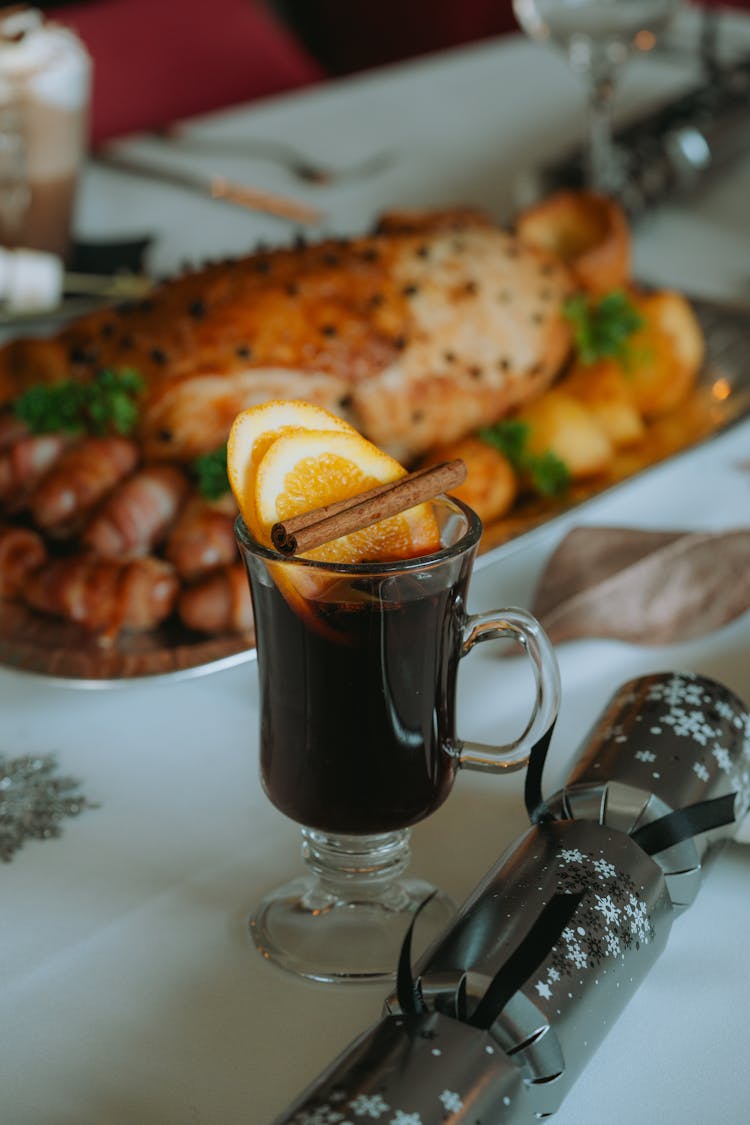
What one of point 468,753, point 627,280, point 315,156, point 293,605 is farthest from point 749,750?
point 315,156

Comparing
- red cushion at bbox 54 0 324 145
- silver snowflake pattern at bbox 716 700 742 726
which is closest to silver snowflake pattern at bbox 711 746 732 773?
silver snowflake pattern at bbox 716 700 742 726

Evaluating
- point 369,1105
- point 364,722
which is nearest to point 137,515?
point 364,722

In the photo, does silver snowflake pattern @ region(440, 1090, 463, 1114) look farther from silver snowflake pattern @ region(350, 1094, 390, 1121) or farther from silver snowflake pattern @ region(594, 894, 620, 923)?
silver snowflake pattern @ region(594, 894, 620, 923)

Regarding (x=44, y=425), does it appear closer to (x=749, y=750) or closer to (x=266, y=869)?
(x=266, y=869)

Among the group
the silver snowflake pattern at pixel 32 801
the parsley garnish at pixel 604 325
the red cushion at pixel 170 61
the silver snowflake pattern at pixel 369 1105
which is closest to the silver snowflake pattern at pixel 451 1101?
the silver snowflake pattern at pixel 369 1105

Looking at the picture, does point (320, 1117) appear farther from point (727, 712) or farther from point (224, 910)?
point (727, 712)

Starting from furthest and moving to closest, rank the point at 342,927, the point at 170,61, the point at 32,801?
the point at 170,61 → the point at 32,801 → the point at 342,927

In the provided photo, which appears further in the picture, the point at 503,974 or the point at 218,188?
the point at 218,188
